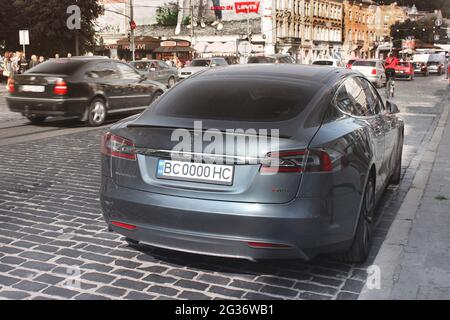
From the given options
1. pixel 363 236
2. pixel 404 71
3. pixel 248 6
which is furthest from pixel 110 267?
pixel 248 6

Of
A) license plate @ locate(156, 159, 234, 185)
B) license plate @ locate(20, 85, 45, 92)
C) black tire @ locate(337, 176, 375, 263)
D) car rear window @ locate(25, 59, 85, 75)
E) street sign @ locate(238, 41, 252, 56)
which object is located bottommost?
black tire @ locate(337, 176, 375, 263)

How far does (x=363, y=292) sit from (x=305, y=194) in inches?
32.5

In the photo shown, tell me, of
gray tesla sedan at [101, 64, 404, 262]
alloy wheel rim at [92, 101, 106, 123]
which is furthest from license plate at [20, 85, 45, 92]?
gray tesla sedan at [101, 64, 404, 262]

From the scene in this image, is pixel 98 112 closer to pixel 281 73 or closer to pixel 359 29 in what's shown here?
pixel 281 73

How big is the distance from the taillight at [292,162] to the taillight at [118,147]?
0.98m

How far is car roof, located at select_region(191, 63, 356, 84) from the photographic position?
15.8ft

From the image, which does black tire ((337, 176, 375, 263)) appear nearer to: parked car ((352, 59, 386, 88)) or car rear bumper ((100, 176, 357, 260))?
car rear bumper ((100, 176, 357, 260))

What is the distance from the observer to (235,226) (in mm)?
3721

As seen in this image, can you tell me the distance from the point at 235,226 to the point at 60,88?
31.9ft

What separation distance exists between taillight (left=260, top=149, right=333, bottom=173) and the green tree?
43135mm

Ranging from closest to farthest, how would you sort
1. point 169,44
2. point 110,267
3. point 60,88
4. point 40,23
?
point 110,267 < point 60,88 < point 40,23 < point 169,44

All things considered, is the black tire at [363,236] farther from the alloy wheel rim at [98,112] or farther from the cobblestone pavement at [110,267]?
the alloy wheel rim at [98,112]

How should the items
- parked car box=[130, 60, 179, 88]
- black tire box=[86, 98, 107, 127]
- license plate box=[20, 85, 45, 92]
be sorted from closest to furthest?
license plate box=[20, 85, 45, 92] < black tire box=[86, 98, 107, 127] < parked car box=[130, 60, 179, 88]

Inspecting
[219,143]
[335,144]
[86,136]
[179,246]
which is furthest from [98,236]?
[86,136]
